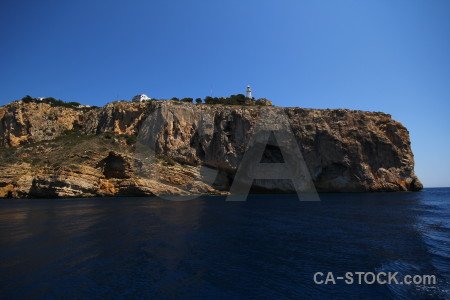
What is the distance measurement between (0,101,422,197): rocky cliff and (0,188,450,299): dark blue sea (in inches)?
1517

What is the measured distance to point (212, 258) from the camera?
13.1m

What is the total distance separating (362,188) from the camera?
223 feet

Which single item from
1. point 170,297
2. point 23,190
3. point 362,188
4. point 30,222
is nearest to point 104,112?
point 23,190

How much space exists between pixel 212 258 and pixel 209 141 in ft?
179

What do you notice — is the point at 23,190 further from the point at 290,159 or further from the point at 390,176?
the point at 390,176

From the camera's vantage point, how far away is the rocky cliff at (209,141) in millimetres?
61125

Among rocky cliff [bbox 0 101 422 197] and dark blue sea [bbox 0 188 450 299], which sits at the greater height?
rocky cliff [bbox 0 101 422 197]

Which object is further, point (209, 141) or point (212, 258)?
point (209, 141)

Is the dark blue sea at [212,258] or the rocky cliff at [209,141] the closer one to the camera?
the dark blue sea at [212,258]

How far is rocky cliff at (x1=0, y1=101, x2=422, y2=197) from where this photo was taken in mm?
61125

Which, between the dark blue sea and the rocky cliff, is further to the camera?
the rocky cliff

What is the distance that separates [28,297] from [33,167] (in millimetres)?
56525

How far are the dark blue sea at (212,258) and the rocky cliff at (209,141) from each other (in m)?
38.5

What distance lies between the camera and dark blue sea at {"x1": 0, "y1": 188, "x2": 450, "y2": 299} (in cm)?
943
